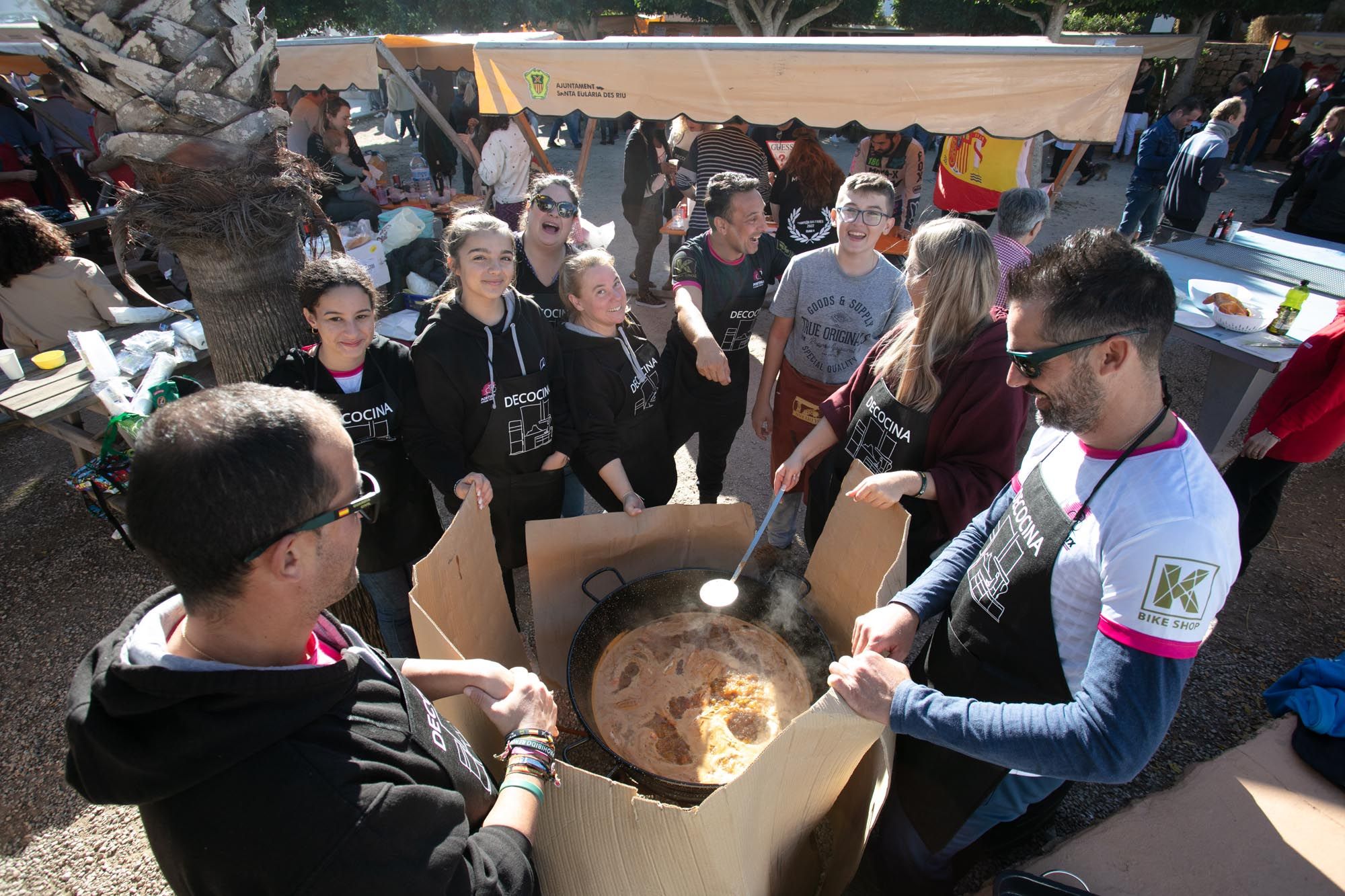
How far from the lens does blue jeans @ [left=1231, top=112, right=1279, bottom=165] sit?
13.9 meters

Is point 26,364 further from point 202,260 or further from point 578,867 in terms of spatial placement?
point 578,867

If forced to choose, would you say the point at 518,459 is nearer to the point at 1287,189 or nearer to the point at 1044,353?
the point at 1044,353

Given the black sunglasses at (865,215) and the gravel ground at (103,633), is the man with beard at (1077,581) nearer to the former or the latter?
the gravel ground at (103,633)

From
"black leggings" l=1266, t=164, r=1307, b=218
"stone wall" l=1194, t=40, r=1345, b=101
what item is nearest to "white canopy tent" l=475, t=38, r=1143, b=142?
"black leggings" l=1266, t=164, r=1307, b=218

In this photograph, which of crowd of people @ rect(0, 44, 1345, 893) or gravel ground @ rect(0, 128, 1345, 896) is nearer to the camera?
crowd of people @ rect(0, 44, 1345, 893)

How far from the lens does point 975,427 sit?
241 cm

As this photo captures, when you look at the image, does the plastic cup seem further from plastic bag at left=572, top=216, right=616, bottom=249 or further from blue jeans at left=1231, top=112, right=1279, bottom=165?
blue jeans at left=1231, top=112, right=1279, bottom=165

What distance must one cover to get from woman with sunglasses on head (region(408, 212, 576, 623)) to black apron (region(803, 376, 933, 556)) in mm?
1296

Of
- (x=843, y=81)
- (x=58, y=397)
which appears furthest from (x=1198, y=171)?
(x=58, y=397)

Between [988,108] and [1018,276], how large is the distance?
167 inches

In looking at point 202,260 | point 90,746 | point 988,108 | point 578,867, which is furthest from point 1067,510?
point 988,108

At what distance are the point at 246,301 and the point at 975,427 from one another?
3143 mm

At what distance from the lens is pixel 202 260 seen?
2.73 metres

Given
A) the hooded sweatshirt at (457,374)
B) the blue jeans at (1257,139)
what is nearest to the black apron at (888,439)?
the hooded sweatshirt at (457,374)
